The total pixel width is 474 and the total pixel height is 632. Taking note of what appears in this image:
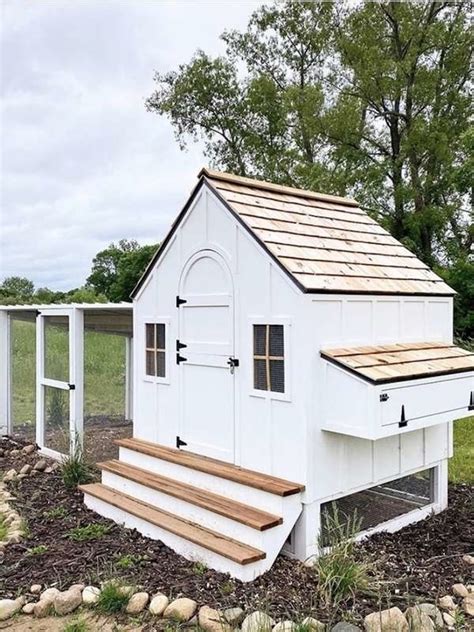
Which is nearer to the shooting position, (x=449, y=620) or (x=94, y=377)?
(x=449, y=620)

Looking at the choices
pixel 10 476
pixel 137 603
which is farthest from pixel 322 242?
pixel 10 476

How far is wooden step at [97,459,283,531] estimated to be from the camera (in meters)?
3.63

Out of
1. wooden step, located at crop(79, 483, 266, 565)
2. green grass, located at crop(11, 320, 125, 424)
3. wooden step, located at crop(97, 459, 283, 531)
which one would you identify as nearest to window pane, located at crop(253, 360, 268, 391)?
wooden step, located at crop(97, 459, 283, 531)

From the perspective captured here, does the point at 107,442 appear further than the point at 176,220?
Yes

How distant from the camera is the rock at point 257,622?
9.32 feet

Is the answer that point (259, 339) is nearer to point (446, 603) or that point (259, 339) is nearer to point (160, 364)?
point (160, 364)

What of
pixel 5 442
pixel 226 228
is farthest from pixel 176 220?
pixel 5 442

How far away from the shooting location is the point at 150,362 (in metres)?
5.27

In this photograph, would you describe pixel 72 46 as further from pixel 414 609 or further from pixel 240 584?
pixel 414 609

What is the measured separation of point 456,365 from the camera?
4184 mm

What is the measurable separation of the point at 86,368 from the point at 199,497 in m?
3.14

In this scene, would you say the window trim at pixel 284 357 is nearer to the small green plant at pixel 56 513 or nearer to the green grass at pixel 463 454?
the small green plant at pixel 56 513

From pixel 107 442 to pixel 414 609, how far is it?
4.72 meters

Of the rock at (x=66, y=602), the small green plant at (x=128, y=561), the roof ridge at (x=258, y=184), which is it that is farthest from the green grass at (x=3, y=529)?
the roof ridge at (x=258, y=184)
